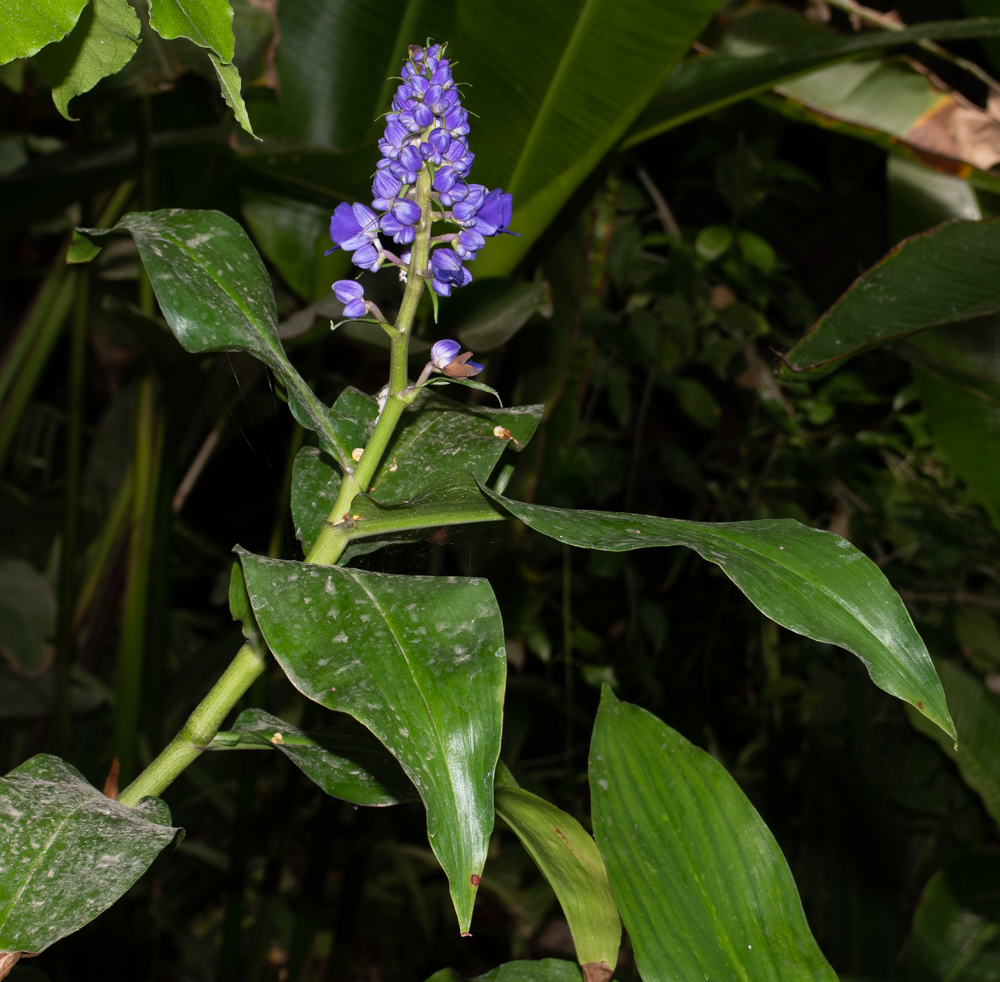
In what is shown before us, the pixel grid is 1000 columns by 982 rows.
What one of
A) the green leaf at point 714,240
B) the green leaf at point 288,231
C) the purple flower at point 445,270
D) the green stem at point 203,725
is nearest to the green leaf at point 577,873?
the green stem at point 203,725

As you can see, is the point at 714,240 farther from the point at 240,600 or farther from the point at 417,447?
the point at 240,600

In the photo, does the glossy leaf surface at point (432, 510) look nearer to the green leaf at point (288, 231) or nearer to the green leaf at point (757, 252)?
the green leaf at point (288, 231)

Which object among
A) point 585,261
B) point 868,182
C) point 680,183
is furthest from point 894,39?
point 868,182

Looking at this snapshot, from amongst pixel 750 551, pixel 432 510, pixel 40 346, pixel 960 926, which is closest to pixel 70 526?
pixel 40 346

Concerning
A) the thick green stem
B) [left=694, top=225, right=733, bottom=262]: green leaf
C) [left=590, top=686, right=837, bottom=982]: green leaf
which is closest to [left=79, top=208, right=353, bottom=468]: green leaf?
the thick green stem

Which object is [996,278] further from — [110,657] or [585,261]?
[110,657]

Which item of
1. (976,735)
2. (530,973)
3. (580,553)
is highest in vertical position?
(530,973)
